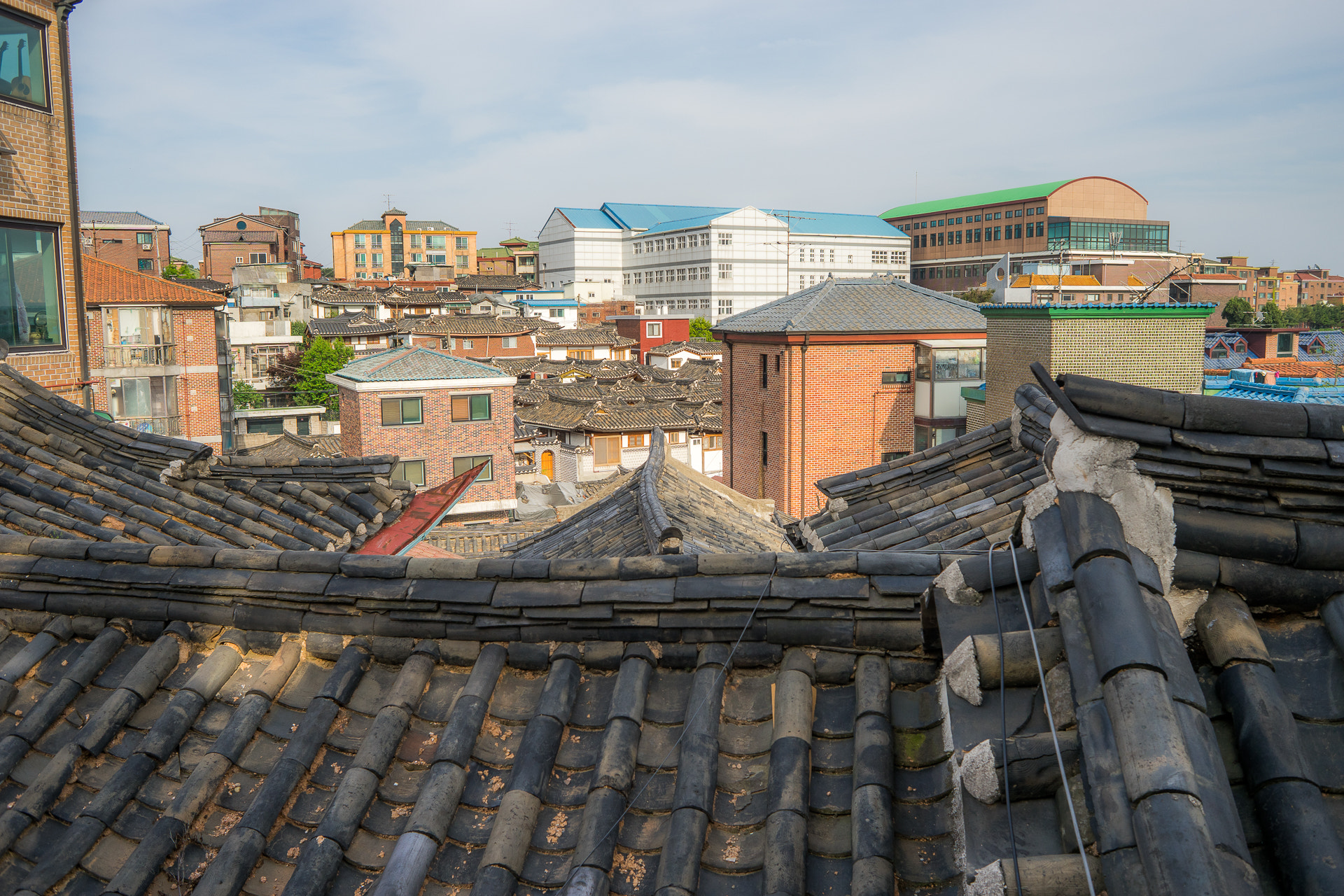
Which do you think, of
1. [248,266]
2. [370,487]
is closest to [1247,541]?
[370,487]

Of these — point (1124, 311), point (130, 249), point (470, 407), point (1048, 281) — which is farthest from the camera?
point (130, 249)

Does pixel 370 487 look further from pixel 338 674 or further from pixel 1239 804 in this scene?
pixel 1239 804

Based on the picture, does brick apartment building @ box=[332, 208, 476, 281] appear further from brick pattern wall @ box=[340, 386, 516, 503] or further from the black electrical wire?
the black electrical wire

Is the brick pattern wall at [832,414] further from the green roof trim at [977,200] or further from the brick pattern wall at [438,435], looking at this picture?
the green roof trim at [977,200]

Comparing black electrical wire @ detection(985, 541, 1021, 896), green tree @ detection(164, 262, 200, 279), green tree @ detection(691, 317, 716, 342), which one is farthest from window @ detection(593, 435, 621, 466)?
black electrical wire @ detection(985, 541, 1021, 896)

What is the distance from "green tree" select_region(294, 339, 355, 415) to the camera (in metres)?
49.3

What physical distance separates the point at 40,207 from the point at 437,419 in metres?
22.9

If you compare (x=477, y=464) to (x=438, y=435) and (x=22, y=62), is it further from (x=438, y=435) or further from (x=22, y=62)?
(x=22, y=62)

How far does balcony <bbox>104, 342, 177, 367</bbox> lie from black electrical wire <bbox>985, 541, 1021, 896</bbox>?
111ft

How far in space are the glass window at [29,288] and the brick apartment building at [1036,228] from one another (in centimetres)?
7154

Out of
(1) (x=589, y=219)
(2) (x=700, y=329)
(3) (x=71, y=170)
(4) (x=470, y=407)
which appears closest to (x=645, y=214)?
(1) (x=589, y=219)

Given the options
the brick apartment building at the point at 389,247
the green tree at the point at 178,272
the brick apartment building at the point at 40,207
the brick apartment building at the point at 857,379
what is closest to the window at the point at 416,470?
the brick apartment building at the point at 857,379

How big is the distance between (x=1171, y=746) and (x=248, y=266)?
84.7 m

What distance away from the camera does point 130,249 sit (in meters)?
62.7
